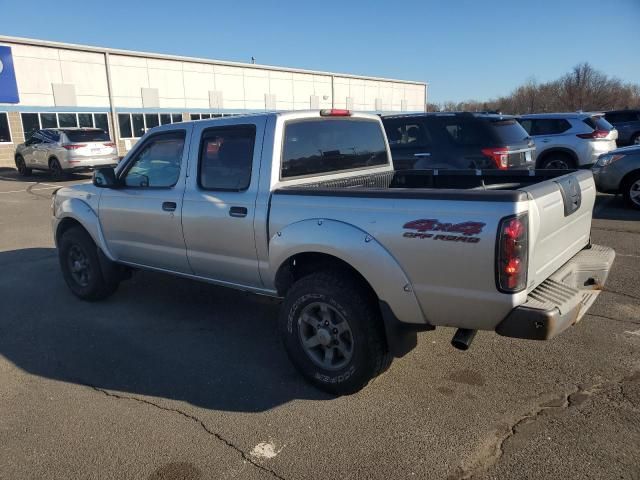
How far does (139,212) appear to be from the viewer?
475 cm

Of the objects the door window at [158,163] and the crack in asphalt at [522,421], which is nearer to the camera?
the crack in asphalt at [522,421]

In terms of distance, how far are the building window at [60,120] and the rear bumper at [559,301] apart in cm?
2818

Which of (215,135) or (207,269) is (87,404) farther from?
(215,135)

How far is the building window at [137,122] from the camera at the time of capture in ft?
99.8

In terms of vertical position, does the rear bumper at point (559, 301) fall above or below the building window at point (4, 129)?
below

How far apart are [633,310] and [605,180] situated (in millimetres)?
5730

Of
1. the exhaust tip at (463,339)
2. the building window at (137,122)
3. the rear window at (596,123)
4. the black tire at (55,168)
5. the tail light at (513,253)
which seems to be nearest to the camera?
the tail light at (513,253)

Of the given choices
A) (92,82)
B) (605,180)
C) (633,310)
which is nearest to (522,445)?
(633,310)

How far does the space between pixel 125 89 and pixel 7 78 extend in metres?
6.63

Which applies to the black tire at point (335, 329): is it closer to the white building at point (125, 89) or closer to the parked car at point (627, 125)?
the parked car at point (627, 125)

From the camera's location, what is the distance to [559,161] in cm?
1227

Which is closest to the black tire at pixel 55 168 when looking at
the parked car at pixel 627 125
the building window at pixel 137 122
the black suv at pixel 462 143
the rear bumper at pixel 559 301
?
the building window at pixel 137 122

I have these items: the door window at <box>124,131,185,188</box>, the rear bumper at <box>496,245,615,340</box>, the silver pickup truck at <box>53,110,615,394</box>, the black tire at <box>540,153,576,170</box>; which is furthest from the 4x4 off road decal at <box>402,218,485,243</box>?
the black tire at <box>540,153,576,170</box>

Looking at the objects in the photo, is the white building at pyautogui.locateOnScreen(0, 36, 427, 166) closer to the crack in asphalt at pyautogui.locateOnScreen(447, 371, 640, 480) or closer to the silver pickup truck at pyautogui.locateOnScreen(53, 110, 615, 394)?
the silver pickup truck at pyautogui.locateOnScreen(53, 110, 615, 394)
